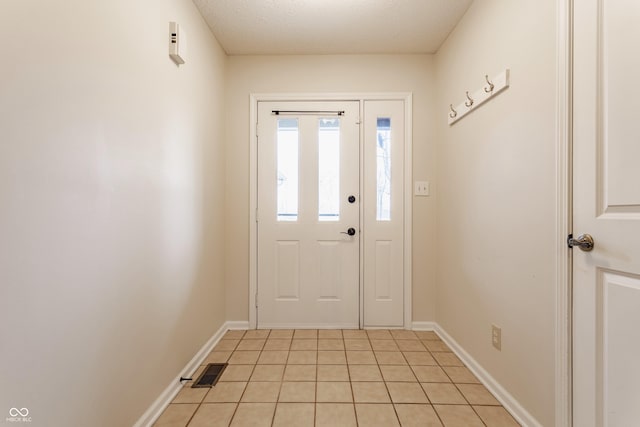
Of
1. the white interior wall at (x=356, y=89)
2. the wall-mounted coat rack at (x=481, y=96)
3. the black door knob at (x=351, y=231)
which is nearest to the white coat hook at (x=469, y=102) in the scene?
the wall-mounted coat rack at (x=481, y=96)

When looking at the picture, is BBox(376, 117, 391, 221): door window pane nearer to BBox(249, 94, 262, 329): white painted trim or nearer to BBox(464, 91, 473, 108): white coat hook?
BBox(464, 91, 473, 108): white coat hook

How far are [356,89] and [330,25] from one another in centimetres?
59

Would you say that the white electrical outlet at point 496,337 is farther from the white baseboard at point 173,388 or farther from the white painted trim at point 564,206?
the white baseboard at point 173,388

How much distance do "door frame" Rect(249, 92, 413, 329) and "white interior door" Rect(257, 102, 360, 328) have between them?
0.15 feet

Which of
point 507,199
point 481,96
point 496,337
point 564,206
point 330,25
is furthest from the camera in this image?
point 330,25

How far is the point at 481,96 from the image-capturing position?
1914 mm

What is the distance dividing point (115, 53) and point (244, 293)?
206 centimetres

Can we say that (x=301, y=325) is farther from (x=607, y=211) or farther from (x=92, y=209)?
(x=607, y=211)

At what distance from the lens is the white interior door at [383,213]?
2744mm

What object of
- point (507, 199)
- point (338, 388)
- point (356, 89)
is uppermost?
point (356, 89)

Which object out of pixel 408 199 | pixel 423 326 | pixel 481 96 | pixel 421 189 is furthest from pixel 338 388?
pixel 481 96

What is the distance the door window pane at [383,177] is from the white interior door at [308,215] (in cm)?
19

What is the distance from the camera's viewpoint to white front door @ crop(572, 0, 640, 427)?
1.00 m

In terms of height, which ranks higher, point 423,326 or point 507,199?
point 507,199
